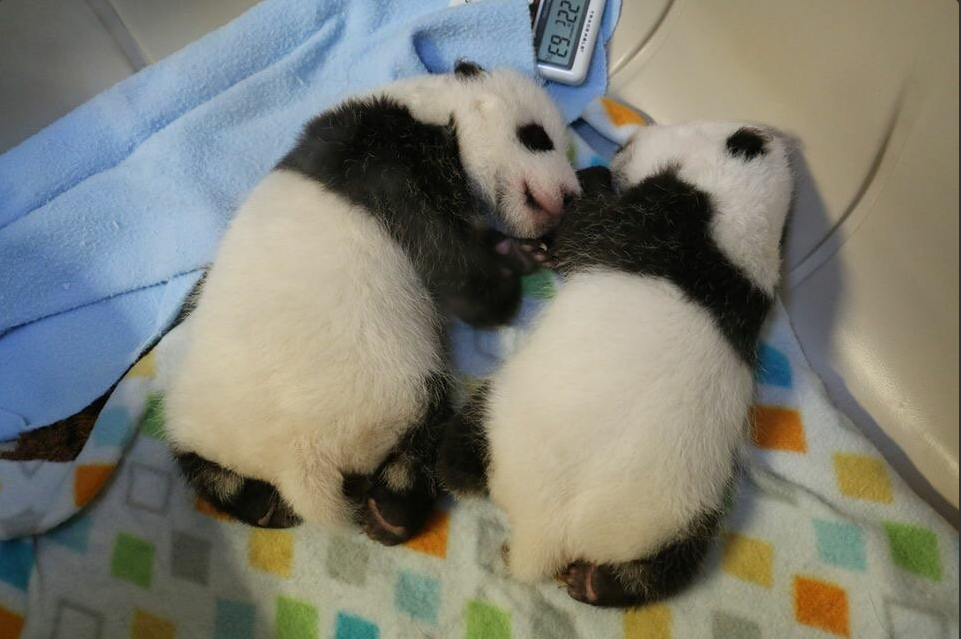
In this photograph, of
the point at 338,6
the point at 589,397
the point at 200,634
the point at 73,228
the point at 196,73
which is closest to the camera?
the point at 589,397

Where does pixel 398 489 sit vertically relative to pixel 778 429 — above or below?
above

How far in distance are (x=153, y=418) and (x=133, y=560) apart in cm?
29

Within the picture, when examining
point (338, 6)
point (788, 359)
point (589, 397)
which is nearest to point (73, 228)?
point (338, 6)

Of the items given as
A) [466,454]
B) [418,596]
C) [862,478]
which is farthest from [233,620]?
[862,478]

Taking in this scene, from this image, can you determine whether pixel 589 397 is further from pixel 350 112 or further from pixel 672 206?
pixel 350 112

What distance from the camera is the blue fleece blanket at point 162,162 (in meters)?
1.57

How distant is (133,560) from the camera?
53.6 inches

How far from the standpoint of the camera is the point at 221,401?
1.16 metres

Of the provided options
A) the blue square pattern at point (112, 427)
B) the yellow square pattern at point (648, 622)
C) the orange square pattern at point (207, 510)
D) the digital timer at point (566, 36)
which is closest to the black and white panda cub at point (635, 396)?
the yellow square pattern at point (648, 622)

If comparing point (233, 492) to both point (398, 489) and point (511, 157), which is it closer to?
point (398, 489)

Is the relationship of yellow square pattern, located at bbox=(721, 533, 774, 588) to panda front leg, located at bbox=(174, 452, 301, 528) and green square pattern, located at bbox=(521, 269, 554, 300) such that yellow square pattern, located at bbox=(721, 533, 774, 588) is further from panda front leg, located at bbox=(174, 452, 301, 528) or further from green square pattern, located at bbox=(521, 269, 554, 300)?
panda front leg, located at bbox=(174, 452, 301, 528)

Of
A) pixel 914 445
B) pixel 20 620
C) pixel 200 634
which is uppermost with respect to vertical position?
pixel 20 620

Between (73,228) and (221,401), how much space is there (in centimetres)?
77

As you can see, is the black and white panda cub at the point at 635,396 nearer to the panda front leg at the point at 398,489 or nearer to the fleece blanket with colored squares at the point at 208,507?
the panda front leg at the point at 398,489
